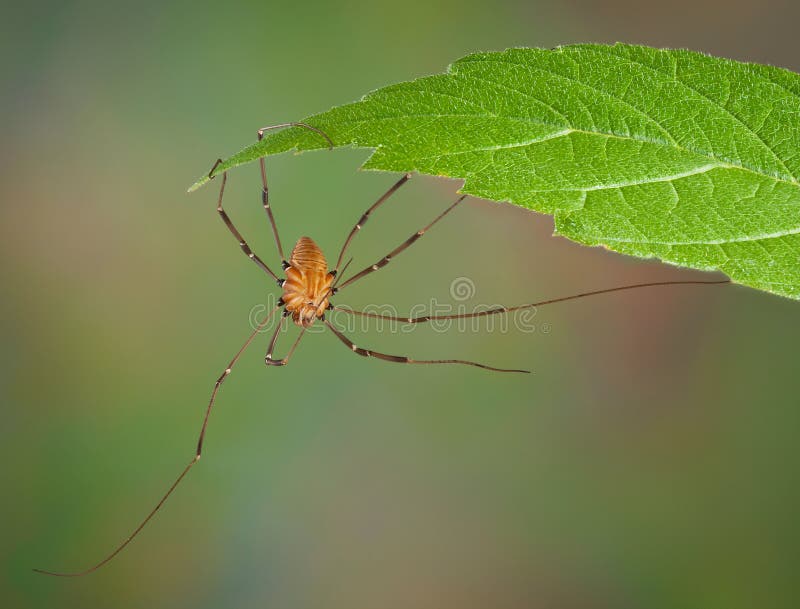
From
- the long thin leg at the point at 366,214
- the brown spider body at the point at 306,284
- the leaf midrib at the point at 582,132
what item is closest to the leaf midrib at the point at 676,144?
the leaf midrib at the point at 582,132

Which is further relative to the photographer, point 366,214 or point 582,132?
point 366,214

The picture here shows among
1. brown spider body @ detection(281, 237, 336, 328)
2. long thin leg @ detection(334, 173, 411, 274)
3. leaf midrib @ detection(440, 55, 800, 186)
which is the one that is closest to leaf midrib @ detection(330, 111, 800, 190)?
leaf midrib @ detection(440, 55, 800, 186)

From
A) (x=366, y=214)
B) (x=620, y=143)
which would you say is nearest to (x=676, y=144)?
(x=620, y=143)

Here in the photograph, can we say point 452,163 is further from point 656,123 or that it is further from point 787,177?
point 787,177

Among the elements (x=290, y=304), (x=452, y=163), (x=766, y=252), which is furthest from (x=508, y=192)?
(x=290, y=304)

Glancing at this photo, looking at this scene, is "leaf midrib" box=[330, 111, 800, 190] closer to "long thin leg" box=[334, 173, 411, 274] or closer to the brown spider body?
"long thin leg" box=[334, 173, 411, 274]

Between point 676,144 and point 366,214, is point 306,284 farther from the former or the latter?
point 676,144

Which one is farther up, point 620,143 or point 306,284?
point 306,284
